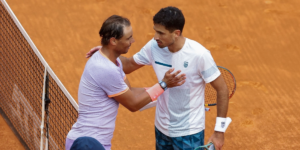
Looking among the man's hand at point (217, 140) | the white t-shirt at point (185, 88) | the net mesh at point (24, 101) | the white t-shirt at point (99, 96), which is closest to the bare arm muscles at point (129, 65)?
the white t-shirt at point (185, 88)

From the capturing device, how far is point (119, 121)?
19.8ft

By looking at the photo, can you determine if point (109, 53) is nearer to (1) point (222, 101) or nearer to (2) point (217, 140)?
(1) point (222, 101)

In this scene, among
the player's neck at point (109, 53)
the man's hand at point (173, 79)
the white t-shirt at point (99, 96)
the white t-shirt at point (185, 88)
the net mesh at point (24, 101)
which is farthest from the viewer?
the net mesh at point (24, 101)

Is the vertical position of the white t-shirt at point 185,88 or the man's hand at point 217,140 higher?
the white t-shirt at point 185,88

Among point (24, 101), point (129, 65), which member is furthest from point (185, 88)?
point (24, 101)

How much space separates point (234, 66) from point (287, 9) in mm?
2419

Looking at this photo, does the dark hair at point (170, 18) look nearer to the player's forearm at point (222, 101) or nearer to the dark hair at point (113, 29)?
the dark hair at point (113, 29)

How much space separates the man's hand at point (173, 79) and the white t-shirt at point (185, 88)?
0.13m

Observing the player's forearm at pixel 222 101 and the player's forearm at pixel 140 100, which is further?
the player's forearm at pixel 222 101

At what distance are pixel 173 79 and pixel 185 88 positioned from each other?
0.22m

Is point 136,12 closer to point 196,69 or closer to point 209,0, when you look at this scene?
point 209,0

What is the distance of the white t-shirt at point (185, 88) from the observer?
11.3 feet

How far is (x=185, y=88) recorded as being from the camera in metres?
3.53

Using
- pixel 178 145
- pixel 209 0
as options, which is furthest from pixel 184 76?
pixel 209 0
